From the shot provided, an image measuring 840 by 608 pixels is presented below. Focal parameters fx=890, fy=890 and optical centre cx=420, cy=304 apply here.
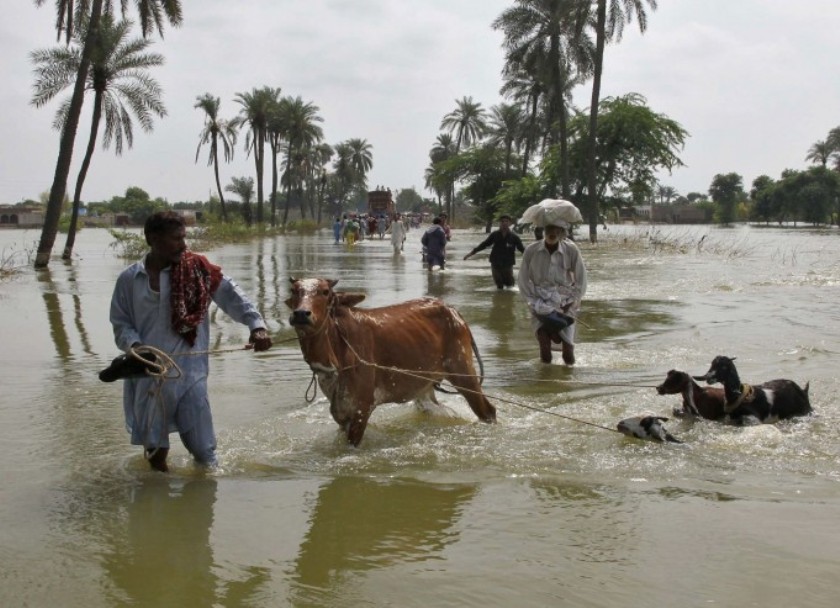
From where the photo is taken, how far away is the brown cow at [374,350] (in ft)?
17.1

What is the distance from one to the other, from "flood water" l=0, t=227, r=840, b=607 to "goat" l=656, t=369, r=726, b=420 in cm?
13

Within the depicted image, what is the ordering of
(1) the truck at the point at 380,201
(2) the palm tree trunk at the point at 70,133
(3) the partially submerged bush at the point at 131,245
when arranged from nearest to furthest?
(2) the palm tree trunk at the point at 70,133 → (3) the partially submerged bush at the point at 131,245 → (1) the truck at the point at 380,201

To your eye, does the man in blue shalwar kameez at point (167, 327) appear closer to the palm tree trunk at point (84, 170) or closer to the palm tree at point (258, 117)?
the palm tree trunk at point (84, 170)

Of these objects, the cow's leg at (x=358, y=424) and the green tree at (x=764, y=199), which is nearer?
the cow's leg at (x=358, y=424)

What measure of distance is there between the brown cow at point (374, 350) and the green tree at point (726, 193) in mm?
133965

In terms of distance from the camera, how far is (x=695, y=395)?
21.1 ft

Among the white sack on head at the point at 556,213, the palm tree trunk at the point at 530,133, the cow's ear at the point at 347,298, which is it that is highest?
the palm tree trunk at the point at 530,133

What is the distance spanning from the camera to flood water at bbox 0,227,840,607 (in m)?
3.75

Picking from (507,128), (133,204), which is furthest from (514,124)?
(133,204)

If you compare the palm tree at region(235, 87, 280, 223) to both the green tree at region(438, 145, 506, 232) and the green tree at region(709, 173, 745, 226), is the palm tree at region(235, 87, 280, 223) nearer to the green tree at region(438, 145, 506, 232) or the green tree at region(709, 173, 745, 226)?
the green tree at region(438, 145, 506, 232)

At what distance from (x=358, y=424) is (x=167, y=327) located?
144cm

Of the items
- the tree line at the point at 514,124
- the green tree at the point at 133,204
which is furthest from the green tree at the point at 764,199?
the green tree at the point at 133,204

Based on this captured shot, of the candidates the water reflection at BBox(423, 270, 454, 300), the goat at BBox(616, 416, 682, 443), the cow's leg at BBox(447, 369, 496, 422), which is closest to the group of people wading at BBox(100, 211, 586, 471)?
the cow's leg at BBox(447, 369, 496, 422)

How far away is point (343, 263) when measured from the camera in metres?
29.4
